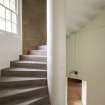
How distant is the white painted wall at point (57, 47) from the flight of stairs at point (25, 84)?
0.30 m

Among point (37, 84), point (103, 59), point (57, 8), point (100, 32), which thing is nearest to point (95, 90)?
point (103, 59)

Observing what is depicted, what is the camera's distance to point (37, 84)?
10.4 feet

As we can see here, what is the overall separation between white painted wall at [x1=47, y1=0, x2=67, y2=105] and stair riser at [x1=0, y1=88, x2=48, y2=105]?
0.30m

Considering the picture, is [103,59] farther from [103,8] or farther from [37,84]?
[37,84]

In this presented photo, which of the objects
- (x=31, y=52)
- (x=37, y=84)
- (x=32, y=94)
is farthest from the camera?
(x=31, y=52)

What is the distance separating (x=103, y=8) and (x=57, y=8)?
5.92 ft

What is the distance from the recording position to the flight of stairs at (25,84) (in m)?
2.70

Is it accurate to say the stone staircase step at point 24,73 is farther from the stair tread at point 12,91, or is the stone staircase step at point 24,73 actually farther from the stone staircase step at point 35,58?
the stone staircase step at point 35,58


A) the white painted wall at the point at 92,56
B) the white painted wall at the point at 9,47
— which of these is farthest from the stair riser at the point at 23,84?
the white painted wall at the point at 92,56

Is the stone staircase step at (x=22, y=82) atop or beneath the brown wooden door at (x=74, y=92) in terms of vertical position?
atop

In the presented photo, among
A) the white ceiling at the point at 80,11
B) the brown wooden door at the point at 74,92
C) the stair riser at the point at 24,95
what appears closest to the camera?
the stair riser at the point at 24,95

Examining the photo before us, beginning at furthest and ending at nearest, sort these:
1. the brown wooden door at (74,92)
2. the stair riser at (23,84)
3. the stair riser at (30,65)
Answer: the brown wooden door at (74,92)
the stair riser at (30,65)
the stair riser at (23,84)

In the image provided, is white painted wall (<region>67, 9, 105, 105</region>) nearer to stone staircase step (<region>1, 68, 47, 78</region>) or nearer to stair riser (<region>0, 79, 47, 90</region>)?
stone staircase step (<region>1, 68, 47, 78</region>)

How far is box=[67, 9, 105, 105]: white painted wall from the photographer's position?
414cm
